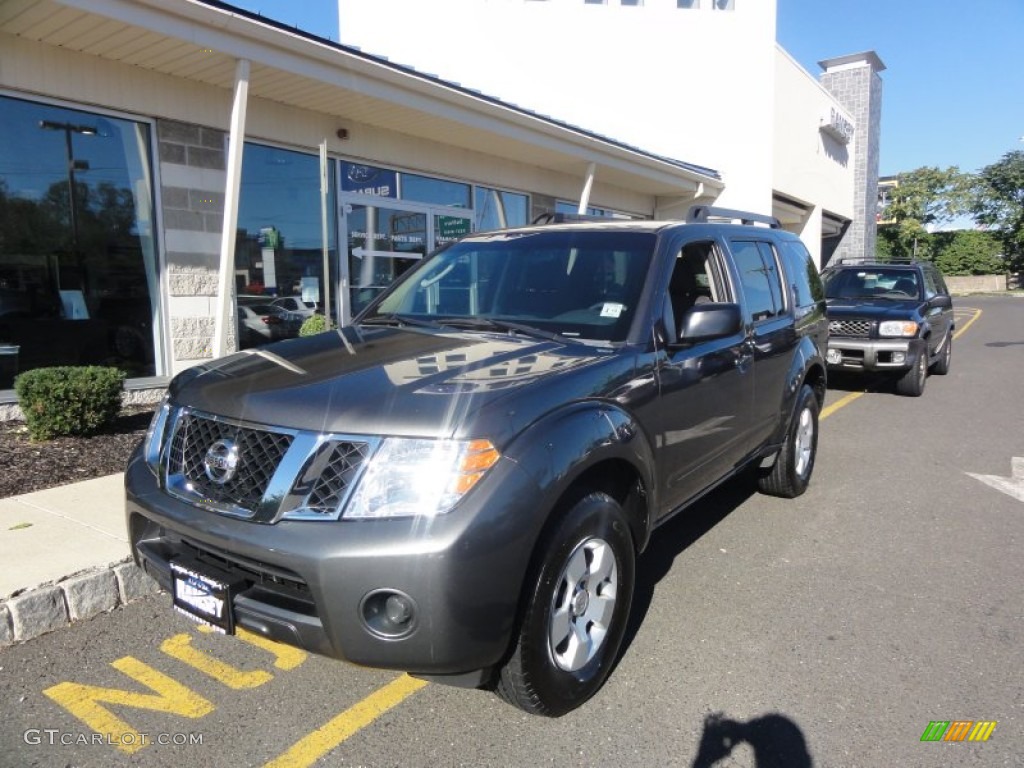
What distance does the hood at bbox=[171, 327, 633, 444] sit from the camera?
7.86 feet

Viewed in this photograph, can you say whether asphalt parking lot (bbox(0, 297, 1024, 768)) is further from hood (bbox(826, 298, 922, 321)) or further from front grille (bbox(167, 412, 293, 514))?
hood (bbox(826, 298, 922, 321))

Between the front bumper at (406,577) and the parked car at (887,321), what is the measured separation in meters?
7.85

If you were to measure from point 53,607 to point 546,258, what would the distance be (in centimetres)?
296

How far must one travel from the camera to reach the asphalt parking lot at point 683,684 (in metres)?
2.63

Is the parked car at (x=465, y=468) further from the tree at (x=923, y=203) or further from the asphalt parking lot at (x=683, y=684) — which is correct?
the tree at (x=923, y=203)

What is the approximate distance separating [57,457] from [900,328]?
31.7 feet

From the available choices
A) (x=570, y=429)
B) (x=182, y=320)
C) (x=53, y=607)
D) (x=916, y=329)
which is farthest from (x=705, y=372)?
(x=916, y=329)

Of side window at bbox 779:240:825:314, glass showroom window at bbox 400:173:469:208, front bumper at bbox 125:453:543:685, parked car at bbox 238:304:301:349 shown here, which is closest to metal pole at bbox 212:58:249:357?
parked car at bbox 238:304:301:349

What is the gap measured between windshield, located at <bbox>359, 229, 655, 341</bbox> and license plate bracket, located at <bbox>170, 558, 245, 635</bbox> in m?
1.63

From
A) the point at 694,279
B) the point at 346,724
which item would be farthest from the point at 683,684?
the point at 694,279

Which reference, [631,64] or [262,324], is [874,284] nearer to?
[262,324]

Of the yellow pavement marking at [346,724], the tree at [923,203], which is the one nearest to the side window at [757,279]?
the yellow pavement marking at [346,724]

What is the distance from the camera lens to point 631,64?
20.0 m

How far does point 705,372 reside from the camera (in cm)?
374
